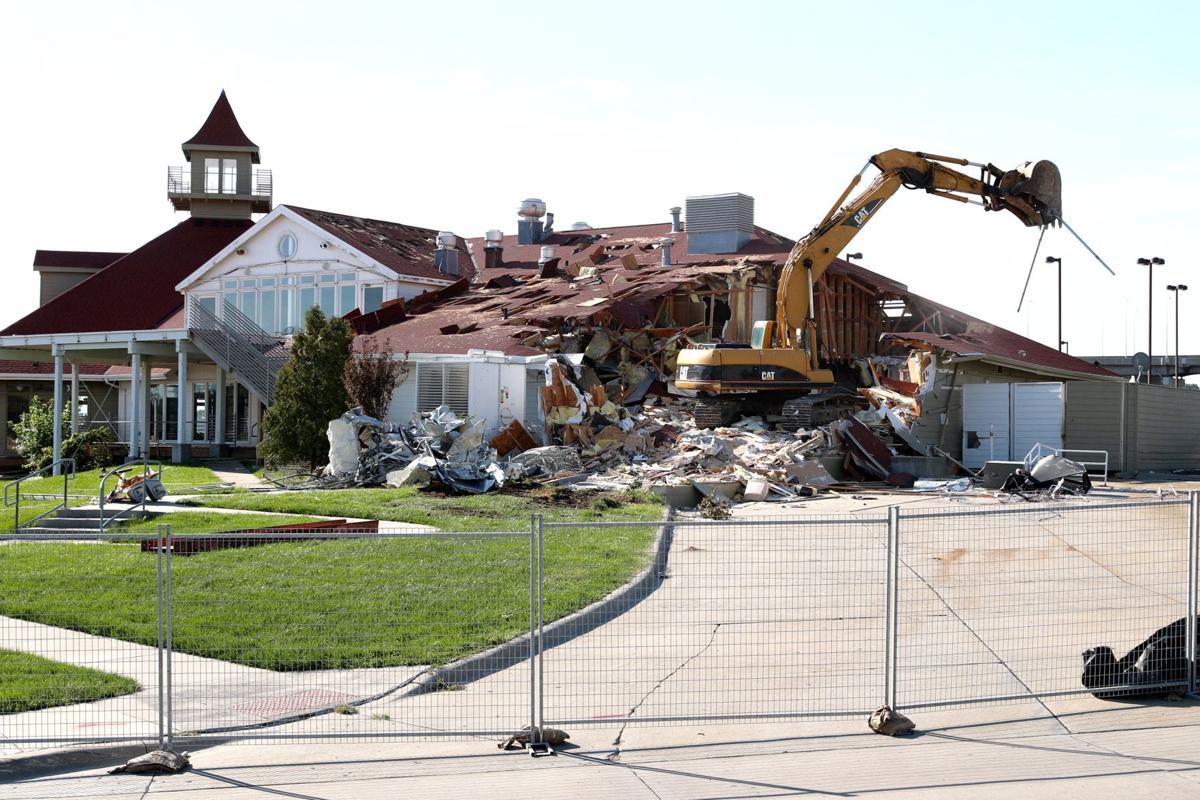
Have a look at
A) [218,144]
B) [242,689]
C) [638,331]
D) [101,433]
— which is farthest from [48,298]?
[242,689]

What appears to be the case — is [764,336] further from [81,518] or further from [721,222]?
[81,518]

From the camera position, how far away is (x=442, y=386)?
1238 inches

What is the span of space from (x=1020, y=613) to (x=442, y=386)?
21.2 m

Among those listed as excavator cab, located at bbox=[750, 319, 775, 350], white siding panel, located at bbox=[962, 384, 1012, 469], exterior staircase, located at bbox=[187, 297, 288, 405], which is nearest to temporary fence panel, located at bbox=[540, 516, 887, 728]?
excavator cab, located at bbox=[750, 319, 775, 350]

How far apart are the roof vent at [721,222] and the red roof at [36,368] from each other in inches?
954

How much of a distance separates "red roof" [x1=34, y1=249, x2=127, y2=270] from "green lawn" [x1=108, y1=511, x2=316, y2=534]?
1390 inches

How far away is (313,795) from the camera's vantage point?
25.3 feet

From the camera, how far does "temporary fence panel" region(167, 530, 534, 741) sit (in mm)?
9211

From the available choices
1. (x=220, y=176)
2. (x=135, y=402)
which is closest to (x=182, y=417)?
(x=135, y=402)

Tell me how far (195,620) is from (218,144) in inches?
1665

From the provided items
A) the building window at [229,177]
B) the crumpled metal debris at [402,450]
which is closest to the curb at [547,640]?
the crumpled metal debris at [402,450]

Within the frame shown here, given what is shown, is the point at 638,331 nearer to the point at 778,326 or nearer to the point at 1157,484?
the point at 778,326

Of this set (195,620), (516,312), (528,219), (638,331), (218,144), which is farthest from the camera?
(218,144)

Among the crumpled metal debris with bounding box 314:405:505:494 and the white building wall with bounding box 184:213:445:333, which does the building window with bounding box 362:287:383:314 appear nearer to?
the white building wall with bounding box 184:213:445:333
